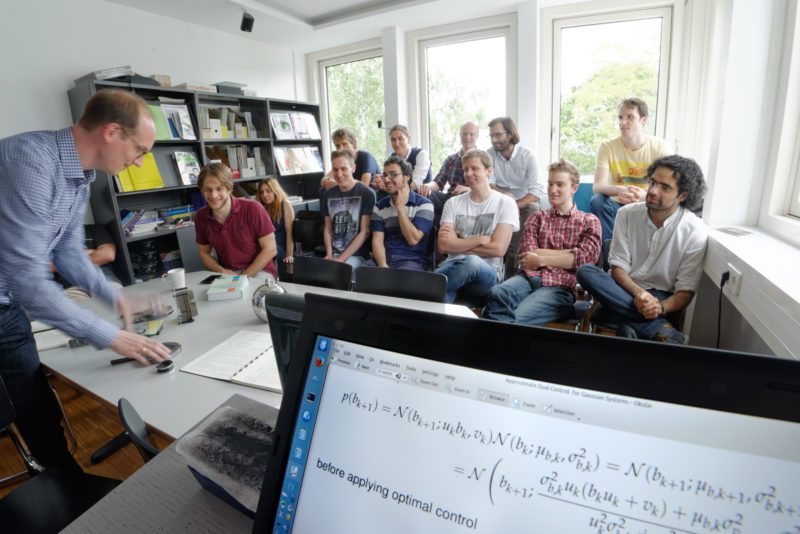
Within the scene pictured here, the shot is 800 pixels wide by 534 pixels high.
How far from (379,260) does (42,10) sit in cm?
Result: 367

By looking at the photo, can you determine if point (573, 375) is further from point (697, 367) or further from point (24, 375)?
point (24, 375)

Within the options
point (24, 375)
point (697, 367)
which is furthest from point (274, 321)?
point (24, 375)

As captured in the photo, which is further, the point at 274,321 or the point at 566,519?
the point at 274,321

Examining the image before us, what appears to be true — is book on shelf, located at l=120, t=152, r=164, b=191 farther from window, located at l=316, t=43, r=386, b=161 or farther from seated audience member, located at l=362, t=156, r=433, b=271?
window, located at l=316, t=43, r=386, b=161

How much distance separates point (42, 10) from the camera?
11.8 feet

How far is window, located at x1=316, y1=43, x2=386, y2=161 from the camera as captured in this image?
5.71 meters

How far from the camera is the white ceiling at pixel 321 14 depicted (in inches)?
169

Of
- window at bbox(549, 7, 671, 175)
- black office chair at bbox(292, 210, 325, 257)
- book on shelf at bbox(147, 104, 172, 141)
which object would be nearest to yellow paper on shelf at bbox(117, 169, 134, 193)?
book on shelf at bbox(147, 104, 172, 141)

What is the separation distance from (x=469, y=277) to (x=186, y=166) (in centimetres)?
335

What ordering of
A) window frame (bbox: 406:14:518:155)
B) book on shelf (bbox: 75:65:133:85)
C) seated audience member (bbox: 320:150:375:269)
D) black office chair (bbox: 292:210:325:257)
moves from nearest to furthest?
seated audience member (bbox: 320:150:375:269), book on shelf (bbox: 75:65:133:85), black office chair (bbox: 292:210:325:257), window frame (bbox: 406:14:518:155)

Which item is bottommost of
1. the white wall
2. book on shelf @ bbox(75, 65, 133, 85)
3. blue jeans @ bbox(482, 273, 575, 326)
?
blue jeans @ bbox(482, 273, 575, 326)

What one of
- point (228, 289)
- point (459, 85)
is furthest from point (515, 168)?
point (228, 289)

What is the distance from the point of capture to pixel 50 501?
3.86ft

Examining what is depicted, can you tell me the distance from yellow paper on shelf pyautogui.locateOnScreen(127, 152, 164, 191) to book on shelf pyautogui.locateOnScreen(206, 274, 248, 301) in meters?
2.43
